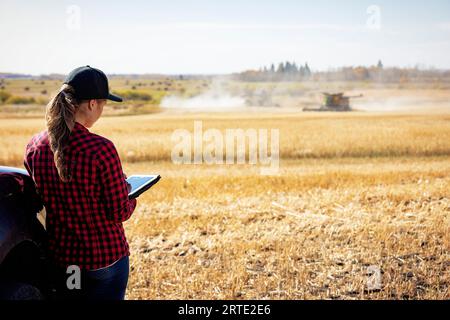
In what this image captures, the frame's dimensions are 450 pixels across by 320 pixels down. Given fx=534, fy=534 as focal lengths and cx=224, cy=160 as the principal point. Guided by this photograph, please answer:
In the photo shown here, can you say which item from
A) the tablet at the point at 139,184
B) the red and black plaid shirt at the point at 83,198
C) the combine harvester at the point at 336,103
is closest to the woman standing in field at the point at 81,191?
the red and black plaid shirt at the point at 83,198

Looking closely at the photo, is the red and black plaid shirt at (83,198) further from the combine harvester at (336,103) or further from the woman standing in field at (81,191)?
the combine harvester at (336,103)

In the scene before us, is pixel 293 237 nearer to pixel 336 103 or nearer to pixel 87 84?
pixel 87 84

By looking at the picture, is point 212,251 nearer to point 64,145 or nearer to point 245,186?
point 64,145

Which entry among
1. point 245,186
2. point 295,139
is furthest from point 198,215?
point 295,139

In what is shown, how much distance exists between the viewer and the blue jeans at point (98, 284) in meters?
3.29

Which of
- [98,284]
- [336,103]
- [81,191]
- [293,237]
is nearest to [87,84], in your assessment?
[81,191]

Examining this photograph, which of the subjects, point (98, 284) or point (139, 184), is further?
point (139, 184)

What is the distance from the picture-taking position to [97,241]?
326 centimetres

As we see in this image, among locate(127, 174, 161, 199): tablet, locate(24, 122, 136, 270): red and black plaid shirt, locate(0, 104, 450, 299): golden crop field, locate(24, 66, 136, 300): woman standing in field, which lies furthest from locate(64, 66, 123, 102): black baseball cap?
locate(0, 104, 450, 299): golden crop field

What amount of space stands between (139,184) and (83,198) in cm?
65

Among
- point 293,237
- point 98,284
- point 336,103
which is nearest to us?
point 98,284

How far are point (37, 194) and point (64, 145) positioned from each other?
48cm

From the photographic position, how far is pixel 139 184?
3.79 metres

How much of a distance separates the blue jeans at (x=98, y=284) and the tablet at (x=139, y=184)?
44 cm
